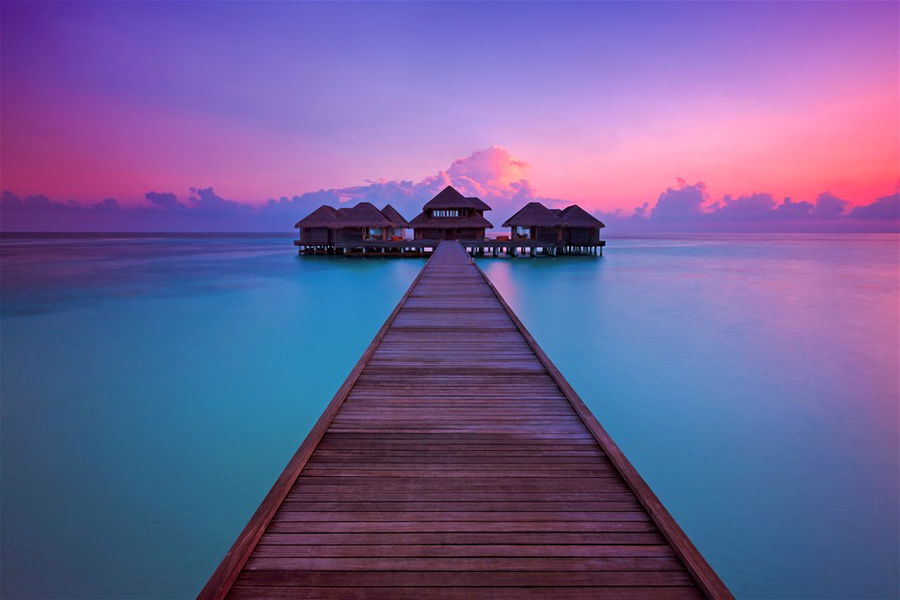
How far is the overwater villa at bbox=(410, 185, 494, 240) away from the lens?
37.4 meters

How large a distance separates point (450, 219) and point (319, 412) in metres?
30.9

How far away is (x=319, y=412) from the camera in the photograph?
8.45 m

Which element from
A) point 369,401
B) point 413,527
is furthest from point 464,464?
point 369,401

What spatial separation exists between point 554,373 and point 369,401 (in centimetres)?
210

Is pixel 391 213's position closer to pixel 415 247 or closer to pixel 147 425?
pixel 415 247

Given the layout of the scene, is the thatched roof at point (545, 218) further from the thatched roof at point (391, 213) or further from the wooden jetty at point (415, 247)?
the thatched roof at point (391, 213)

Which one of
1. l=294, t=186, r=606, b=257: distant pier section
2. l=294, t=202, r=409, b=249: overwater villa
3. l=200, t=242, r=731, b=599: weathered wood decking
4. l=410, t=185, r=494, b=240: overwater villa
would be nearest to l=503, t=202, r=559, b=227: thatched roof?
l=294, t=186, r=606, b=257: distant pier section

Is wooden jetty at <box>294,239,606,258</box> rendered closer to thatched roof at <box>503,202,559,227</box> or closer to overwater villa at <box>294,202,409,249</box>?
overwater villa at <box>294,202,409,249</box>

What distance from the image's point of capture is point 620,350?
40.9ft

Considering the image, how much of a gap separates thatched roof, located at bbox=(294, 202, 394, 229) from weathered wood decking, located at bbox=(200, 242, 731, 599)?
33.7m

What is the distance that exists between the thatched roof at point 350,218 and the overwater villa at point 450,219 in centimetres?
301

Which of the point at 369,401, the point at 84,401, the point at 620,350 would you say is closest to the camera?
the point at 369,401

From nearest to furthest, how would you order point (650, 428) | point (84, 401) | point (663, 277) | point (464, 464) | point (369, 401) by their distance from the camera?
point (464, 464) → point (369, 401) → point (650, 428) → point (84, 401) → point (663, 277)

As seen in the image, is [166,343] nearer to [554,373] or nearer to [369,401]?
[369,401]
